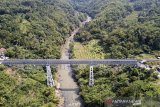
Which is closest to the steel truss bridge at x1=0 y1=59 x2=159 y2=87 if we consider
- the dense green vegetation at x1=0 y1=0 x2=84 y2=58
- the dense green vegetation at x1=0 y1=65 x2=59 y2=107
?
the dense green vegetation at x1=0 y1=65 x2=59 y2=107

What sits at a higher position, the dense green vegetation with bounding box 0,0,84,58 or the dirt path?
the dense green vegetation with bounding box 0,0,84,58

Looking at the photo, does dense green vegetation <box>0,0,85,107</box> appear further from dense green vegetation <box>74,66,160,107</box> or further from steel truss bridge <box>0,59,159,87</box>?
dense green vegetation <box>74,66,160,107</box>

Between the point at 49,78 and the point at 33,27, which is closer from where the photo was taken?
the point at 49,78

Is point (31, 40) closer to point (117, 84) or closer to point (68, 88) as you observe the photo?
point (68, 88)

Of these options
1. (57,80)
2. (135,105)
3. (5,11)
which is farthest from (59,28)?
(135,105)

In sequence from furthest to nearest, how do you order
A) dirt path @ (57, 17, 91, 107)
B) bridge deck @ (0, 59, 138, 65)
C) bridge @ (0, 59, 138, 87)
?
bridge @ (0, 59, 138, 87), bridge deck @ (0, 59, 138, 65), dirt path @ (57, 17, 91, 107)

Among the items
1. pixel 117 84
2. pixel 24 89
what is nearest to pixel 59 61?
pixel 24 89

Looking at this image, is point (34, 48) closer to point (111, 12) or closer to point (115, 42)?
point (115, 42)
